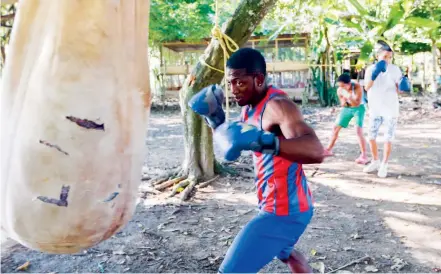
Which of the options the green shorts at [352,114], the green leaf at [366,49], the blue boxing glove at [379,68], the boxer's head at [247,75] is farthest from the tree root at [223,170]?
the green leaf at [366,49]

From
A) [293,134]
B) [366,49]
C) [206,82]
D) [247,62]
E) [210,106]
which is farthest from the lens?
[366,49]

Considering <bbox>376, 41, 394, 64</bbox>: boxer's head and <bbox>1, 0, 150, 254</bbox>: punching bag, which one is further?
<bbox>376, 41, 394, 64</bbox>: boxer's head

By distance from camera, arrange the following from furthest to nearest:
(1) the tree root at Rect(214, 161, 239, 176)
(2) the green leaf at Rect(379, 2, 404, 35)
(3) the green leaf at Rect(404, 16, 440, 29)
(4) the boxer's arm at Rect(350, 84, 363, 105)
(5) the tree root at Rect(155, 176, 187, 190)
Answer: (2) the green leaf at Rect(379, 2, 404, 35)
(3) the green leaf at Rect(404, 16, 440, 29)
(4) the boxer's arm at Rect(350, 84, 363, 105)
(1) the tree root at Rect(214, 161, 239, 176)
(5) the tree root at Rect(155, 176, 187, 190)

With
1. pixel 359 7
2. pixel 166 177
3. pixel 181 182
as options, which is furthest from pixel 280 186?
pixel 359 7

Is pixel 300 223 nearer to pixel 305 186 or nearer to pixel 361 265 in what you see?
pixel 305 186

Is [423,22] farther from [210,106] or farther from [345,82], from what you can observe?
[210,106]

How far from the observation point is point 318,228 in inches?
173

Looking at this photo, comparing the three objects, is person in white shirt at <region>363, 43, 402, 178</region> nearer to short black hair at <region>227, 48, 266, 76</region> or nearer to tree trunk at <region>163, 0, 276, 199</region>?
tree trunk at <region>163, 0, 276, 199</region>

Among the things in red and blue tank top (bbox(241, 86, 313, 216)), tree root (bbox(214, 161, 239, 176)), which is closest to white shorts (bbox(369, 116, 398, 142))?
tree root (bbox(214, 161, 239, 176))

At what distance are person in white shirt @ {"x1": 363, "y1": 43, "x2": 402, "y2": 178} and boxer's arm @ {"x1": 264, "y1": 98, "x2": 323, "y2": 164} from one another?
4.25m

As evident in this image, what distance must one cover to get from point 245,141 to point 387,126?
464 centimetres

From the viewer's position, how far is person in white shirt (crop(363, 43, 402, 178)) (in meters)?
5.97

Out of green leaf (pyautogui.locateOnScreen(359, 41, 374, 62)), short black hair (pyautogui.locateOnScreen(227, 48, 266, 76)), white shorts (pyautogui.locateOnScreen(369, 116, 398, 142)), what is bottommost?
white shorts (pyautogui.locateOnScreen(369, 116, 398, 142))

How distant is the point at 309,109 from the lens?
50.1 ft
